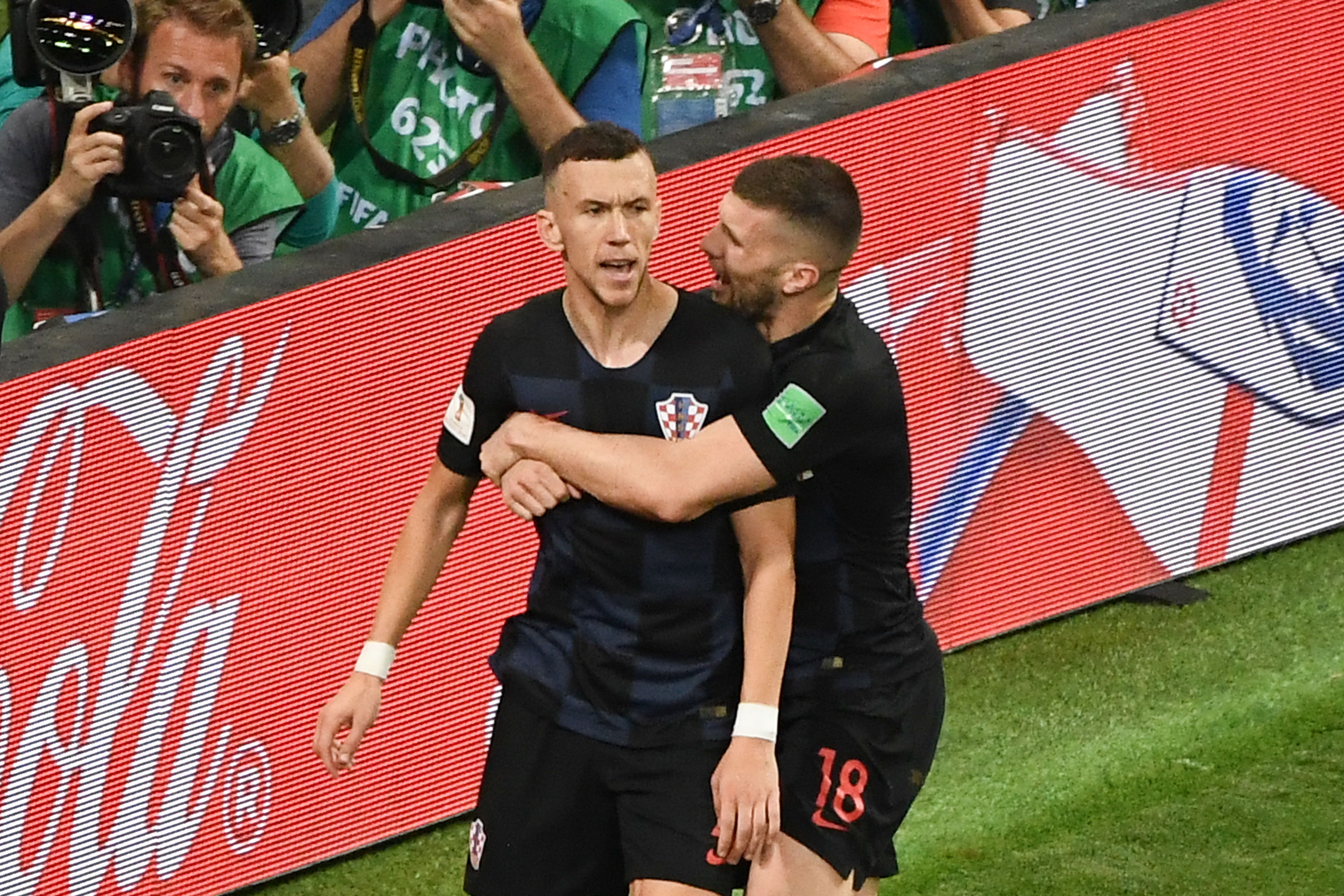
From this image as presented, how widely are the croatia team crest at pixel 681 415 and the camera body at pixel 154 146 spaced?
5.15ft

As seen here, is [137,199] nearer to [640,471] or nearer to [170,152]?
[170,152]

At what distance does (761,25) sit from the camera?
5.36 m

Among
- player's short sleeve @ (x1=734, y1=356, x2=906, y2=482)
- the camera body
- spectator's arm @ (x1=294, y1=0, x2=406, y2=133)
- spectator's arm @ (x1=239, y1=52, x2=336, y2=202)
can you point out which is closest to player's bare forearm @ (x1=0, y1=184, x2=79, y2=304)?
the camera body

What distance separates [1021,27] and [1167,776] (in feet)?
5.76

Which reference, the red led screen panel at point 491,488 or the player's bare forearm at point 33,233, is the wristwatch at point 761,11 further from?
the player's bare forearm at point 33,233

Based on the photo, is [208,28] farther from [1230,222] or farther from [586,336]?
[1230,222]

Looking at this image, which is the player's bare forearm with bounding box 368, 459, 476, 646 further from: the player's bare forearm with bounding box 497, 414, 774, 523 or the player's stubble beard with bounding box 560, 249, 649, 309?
the player's stubble beard with bounding box 560, 249, 649, 309

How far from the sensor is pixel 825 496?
3482mm

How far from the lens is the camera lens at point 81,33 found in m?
4.48

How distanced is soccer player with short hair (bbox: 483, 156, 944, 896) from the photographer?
1439 millimetres

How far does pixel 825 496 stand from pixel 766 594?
0.27 metres

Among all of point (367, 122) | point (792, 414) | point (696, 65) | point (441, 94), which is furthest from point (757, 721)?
point (696, 65)

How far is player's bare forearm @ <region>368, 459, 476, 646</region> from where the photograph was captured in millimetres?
3477

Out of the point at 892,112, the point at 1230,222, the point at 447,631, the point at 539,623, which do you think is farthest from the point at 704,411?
the point at 1230,222
